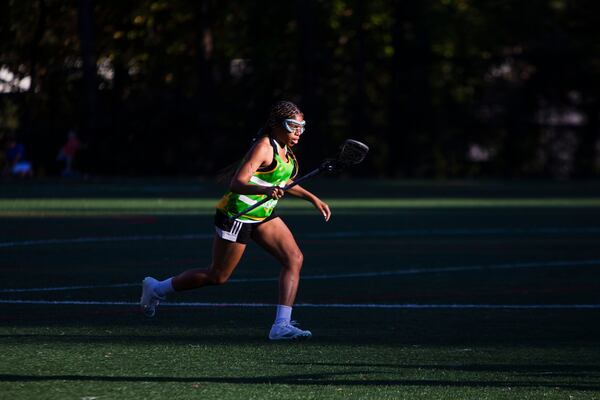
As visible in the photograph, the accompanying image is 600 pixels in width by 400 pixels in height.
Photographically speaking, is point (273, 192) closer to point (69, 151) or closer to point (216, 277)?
point (216, 277)

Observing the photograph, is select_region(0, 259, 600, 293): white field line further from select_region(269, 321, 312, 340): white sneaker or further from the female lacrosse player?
select_region(269, 321, 312, 340): white sneaker


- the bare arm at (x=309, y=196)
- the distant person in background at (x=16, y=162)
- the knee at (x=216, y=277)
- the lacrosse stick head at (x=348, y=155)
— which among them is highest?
the lacrosse stick head at (x=348, y=155)

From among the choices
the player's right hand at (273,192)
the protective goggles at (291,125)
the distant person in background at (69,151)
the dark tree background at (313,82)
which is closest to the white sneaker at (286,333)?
the player's right hand at (273,192)

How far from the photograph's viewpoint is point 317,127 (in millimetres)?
47969

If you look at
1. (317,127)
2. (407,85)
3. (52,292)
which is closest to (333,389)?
(52,292)

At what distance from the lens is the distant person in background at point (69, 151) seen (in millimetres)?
44250

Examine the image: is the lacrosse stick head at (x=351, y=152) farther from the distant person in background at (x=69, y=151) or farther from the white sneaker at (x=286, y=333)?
the distant person in background at (x=69, y=151)

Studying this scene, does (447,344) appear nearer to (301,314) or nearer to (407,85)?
(301,314)

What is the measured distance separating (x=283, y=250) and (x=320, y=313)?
1.63 meters

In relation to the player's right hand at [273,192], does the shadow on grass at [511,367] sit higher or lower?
lower

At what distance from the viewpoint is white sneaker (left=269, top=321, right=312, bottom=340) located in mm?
10406

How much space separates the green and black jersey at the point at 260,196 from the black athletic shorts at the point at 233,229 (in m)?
0.03

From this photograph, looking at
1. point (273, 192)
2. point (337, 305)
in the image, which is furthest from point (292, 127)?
point (337, 305)

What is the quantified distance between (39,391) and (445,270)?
29.1ft
